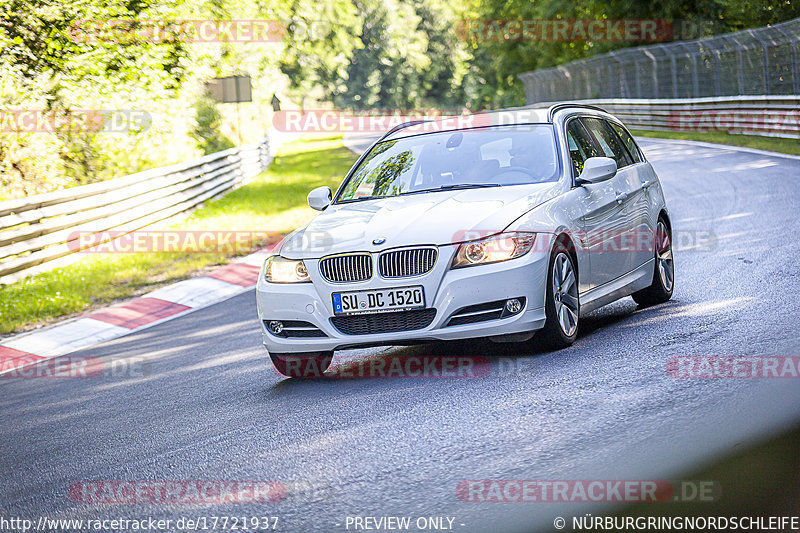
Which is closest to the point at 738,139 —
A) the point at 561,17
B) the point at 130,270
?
the point at 130,270

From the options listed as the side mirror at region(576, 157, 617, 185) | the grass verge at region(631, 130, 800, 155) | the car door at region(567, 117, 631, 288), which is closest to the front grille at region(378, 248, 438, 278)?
the car door at region(567, 117, 631, 288)

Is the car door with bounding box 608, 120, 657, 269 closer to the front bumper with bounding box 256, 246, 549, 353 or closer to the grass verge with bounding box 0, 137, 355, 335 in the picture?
the front bumper with bounding box 256, 246, 549, 353

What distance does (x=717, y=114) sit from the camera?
3375cm

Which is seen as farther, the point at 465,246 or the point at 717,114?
the point at 717,114

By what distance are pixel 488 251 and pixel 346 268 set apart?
90 cm

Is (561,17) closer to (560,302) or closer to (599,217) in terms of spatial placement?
(599,217)

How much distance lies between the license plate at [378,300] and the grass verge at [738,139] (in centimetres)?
1779

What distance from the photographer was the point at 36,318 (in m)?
11.8

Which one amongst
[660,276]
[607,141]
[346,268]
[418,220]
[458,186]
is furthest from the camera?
Answer: [607,141]

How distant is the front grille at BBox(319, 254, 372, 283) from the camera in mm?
6648

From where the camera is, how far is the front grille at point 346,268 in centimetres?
665

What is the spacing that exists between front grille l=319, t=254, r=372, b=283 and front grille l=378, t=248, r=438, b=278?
0.10 m

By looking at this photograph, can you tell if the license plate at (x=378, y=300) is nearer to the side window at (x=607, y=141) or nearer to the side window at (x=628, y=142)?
the side window at (x=607, y=141)

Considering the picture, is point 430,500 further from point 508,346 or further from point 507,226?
point 508,346
